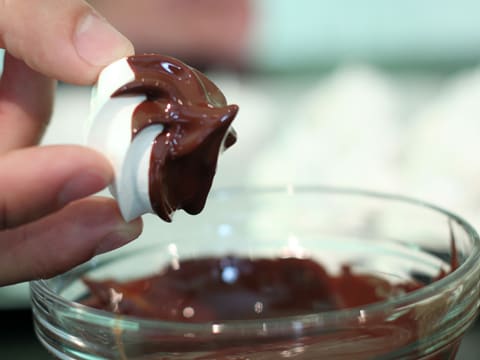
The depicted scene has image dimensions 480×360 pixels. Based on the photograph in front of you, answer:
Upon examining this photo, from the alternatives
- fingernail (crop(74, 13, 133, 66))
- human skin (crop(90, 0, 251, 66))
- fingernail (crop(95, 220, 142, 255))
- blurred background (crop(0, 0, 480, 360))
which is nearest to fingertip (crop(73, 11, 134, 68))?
fingernail (crop(74, 13, 133, 66))

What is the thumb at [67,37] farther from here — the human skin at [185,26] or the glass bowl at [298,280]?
the human skin at [185,26]

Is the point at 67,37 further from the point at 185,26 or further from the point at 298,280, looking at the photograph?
the point at 185,26

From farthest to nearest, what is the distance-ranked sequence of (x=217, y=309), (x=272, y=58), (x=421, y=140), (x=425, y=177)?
(x=272, y=58) → (x=421, y=140) → (x=425, y=177) → (x=217, y=309)

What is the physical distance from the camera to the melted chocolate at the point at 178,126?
424 millimetres

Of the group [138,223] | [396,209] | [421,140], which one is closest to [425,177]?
[421,140]

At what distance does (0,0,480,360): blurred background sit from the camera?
112cm

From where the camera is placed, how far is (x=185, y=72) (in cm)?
45

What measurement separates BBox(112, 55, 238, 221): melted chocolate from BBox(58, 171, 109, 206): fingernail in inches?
1.2

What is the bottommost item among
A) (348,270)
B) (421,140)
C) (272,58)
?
(272,58)

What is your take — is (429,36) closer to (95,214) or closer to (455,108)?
(455,108)

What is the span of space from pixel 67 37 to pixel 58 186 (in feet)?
0.33

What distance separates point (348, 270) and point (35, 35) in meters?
0.32

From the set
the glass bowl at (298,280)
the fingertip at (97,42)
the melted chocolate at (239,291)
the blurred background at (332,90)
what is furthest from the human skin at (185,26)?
the fingertip at (97,42)

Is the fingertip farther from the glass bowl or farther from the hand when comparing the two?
the glass bowl
